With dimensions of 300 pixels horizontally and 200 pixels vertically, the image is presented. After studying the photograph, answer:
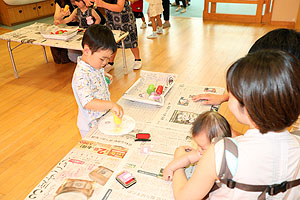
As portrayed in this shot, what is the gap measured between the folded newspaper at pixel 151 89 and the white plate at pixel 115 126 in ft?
0.65

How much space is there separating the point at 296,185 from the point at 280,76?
0.34m

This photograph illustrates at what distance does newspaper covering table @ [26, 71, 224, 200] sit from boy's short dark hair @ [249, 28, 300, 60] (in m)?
0.49

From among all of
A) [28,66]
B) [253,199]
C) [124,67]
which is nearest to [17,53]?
[28,66]

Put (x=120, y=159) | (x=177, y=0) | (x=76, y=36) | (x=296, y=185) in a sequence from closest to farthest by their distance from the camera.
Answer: (x=296, y=185) → (x=120, y=159) → (x=76, y=36) → (x=177, y=0)

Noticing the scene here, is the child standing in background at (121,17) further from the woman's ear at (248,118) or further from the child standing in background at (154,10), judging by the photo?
the woman's ear at (248,118)

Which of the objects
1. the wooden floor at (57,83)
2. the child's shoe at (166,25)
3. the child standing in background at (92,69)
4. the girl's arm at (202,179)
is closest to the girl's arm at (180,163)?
the girl's arm at (202,179)

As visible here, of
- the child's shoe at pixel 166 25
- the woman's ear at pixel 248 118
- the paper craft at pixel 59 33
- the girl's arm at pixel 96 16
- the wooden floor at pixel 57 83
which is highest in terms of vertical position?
the woman's ear at pixel 248 118

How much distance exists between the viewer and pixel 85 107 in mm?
1472

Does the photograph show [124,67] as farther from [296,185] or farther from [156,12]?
[296,185]

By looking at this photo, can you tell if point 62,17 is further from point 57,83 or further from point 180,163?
point 180,163

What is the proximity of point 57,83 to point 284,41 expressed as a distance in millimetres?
2792

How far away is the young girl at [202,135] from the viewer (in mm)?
1041

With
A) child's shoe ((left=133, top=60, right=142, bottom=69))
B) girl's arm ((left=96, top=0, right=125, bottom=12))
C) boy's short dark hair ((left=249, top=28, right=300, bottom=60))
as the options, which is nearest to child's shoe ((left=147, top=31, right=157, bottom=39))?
child's shoe ((left=133, top=60, right=142, bottom=69))

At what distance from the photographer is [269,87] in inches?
26.2
